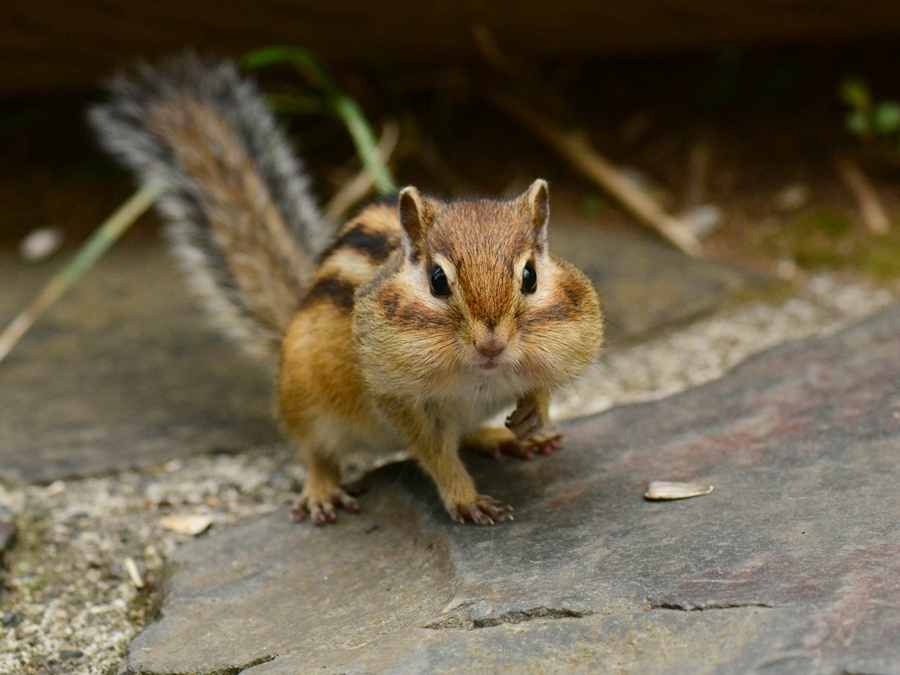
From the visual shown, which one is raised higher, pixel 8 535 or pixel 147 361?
pixel 147 361

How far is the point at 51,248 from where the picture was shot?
15.6 ft

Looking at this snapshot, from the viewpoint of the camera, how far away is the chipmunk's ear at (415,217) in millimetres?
2518

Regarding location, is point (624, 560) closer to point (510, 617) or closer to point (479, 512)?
point (510, 617)

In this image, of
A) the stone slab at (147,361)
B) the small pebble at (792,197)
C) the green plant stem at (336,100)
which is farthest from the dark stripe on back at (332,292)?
the small pebble at (792,197)

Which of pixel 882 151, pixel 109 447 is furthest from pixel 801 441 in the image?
pixel 882 151

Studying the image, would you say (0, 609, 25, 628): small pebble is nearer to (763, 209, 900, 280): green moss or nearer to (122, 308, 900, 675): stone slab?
(122, 308, 900, 675): stone slab

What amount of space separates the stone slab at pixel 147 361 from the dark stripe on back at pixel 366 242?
76 cm

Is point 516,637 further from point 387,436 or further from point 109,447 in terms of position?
point 109,447

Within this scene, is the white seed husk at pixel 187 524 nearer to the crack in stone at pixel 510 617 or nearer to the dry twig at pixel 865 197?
the crack in stone at pixel 510 617

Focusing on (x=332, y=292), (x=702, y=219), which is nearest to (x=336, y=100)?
(x=702, y=219)

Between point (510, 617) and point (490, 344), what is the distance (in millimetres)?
567

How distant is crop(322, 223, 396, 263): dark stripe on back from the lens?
9.39ft

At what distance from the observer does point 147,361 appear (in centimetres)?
397

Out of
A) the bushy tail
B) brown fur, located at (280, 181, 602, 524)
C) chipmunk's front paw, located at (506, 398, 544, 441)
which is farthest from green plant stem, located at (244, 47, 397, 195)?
chipmunk's front paw, located at (506, 398, 544, 441)
